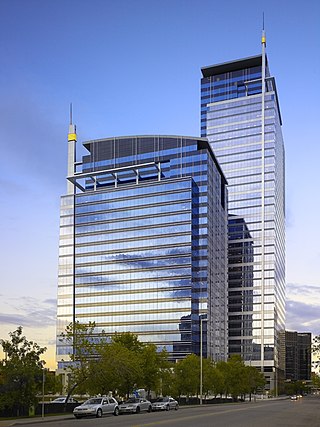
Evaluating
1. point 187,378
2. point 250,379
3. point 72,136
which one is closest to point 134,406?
point 187,378

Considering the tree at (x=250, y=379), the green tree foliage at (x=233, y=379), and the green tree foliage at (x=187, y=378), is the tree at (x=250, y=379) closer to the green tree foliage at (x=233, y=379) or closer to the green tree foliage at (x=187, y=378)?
the green tree foliage at (x=233, y=379)

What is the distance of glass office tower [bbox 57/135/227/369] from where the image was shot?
158 metres

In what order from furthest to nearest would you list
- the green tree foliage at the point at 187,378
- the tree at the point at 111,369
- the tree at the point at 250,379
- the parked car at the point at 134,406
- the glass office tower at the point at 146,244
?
the glass office tower at the point at 146,244 → the tree at the point at 250,379 → the green tree foliage at the point at 187,378 → the tree at the point at 111,369 → the parked car at the point at 134,406

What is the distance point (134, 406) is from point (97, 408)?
827 centimetres

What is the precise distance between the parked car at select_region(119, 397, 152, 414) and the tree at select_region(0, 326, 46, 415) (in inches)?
382

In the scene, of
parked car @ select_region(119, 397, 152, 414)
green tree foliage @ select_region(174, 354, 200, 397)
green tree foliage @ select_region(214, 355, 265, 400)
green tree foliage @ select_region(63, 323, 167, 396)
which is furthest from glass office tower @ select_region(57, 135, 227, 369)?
parked car @ select_region(119, 397, 152, 414)

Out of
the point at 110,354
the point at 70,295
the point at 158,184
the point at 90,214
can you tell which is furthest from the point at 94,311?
the point at 110,354

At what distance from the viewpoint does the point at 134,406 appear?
176 feet

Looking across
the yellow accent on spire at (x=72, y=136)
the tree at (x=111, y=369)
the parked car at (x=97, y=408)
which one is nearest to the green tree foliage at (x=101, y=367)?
the tree at (x=111, y=369)

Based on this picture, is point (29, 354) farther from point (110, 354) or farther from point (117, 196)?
point (117, 196)

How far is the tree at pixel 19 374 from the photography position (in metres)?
43.1

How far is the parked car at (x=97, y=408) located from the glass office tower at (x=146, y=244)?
10432cm

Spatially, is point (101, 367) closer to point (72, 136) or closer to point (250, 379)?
point (250, 379)

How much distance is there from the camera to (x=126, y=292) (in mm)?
165500
